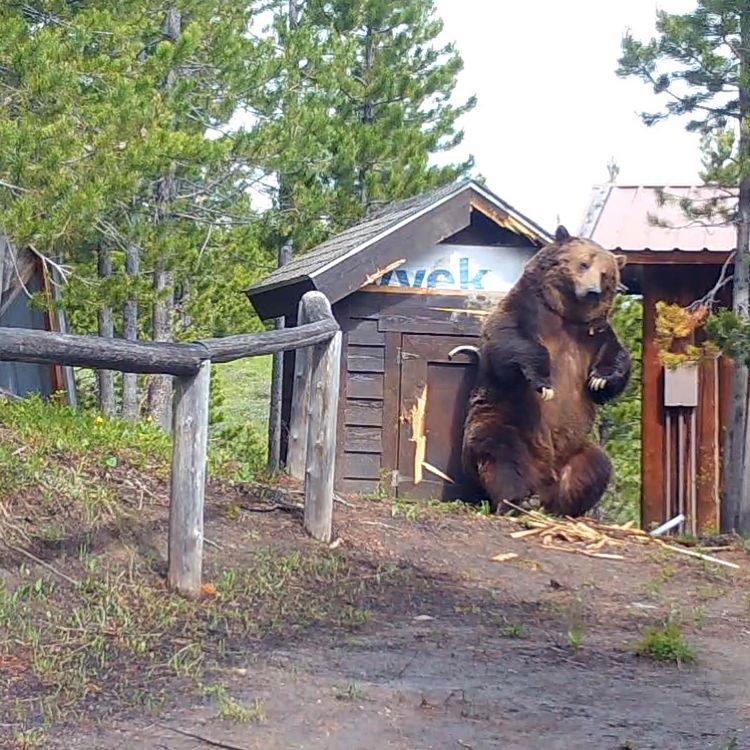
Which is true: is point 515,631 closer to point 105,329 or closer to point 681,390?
point 681,390

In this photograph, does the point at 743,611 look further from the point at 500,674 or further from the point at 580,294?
the point at 580,294

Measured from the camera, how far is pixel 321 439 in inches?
260

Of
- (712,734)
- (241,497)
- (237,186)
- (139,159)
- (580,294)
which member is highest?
(237,186)

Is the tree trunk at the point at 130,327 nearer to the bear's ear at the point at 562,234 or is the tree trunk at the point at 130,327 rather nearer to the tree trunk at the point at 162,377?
the tree trunk at the point at 162,377

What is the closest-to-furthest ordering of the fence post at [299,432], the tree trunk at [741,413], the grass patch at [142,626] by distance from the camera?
1. the grass patch at [142,626]
2. the fence post at [299,432]
3. the tree trunk at [741,413]

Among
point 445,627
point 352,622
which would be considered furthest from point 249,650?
point 445,627

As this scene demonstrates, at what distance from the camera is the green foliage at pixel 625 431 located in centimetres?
1543

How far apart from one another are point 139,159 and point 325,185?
9.24 m

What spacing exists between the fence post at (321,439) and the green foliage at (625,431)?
9.06m

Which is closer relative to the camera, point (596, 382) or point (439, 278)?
point (596, 382)

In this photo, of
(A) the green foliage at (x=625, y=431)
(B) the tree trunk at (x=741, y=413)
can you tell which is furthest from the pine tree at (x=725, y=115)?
(A) the green foliage at (x=625, y=431)

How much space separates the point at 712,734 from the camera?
3.77m

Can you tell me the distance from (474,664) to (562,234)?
5.36 metres

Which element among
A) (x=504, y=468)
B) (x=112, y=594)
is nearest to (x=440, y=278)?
(x=504, y=468)
